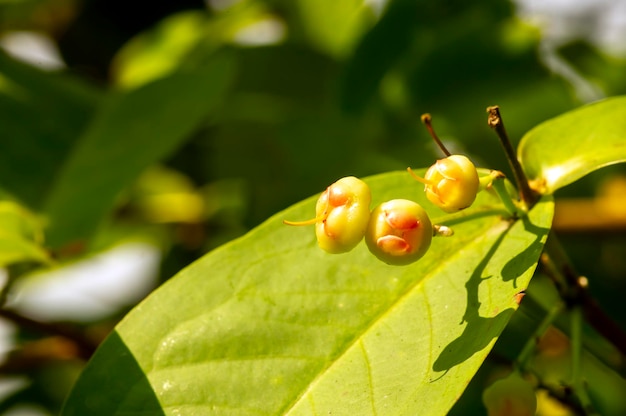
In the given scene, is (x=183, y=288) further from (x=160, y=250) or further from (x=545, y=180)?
(x=160, y=250)

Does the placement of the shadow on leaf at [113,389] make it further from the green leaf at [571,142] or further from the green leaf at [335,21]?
the green leaf at [335,21]

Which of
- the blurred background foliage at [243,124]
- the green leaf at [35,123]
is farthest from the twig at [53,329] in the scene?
the green leaf at [35,123]

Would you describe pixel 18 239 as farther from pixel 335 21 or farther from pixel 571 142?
pixel 335 21

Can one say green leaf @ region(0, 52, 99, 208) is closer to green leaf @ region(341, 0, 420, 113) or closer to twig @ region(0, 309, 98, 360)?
twig @ region(0, 309, 98, 360)

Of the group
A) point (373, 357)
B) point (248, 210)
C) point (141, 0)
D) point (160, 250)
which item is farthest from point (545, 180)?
point (141, 0)

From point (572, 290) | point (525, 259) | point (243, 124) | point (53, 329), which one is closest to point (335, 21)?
point (243, 124)

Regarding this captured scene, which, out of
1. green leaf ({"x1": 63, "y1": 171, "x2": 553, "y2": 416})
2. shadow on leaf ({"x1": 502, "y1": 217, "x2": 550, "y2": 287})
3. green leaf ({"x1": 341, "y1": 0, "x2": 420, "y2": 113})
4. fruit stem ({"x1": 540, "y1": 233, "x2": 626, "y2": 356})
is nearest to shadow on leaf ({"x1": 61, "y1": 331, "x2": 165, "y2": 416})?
green leaf ({"x1": 63, "y1": 171, "x2": 553, "y2": 416})

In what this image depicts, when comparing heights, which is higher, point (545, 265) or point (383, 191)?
point (383, 191)

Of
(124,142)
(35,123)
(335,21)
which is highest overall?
(335,21)
